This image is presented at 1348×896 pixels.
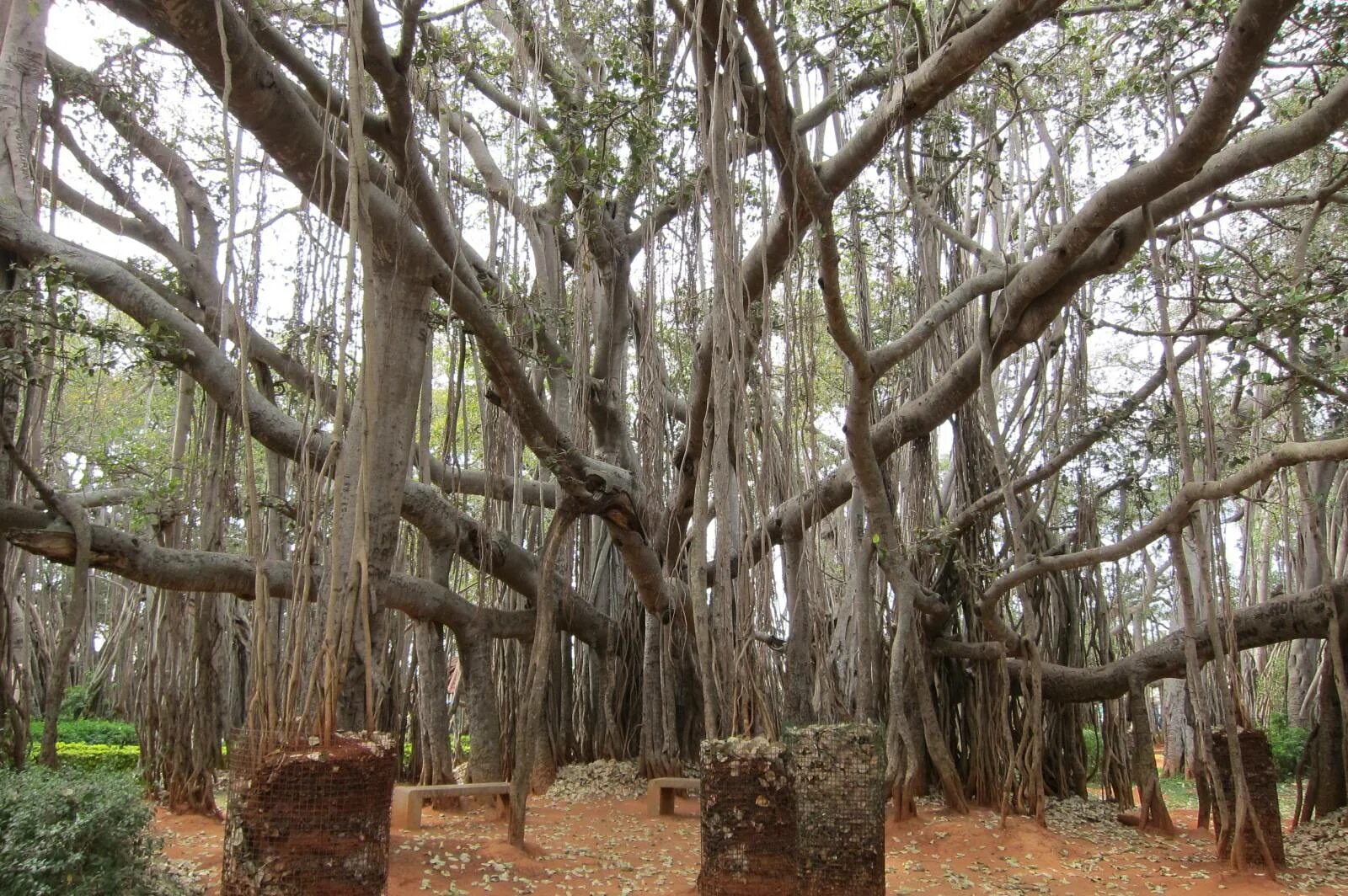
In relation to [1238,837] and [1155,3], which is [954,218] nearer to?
[1155,3]

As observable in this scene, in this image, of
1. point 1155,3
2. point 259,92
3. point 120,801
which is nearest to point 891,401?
point 1155,3

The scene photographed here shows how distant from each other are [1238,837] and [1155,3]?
A: 3.93 meters

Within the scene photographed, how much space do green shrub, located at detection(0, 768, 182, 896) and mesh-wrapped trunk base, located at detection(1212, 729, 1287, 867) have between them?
4.29 m

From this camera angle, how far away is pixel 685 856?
181 inches

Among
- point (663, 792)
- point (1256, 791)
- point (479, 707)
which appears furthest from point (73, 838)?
point (1256, 791)

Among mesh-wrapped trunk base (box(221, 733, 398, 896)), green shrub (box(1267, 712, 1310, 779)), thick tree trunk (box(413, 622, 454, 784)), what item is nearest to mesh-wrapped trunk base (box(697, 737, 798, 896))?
mesh-wrapped trunk base (box(221, 733, 398, 896))

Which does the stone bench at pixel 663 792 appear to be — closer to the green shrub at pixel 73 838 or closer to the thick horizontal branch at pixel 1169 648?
the thick horizontal branch at pixel 1169 648

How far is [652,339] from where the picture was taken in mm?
5117

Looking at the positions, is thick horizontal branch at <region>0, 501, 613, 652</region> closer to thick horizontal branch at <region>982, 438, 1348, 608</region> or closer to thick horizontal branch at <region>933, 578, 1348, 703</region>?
thick horizontal branch at <region>933, 578, 1348, 703</region>

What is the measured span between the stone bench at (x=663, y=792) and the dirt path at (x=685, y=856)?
70mm

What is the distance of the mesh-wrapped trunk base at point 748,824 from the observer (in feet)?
10.7

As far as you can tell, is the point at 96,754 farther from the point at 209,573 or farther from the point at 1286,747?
the point at 1286,747

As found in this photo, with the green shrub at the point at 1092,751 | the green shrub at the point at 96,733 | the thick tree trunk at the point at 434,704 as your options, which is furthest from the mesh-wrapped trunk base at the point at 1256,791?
the green shrub at the point at 96,733

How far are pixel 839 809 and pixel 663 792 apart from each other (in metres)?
2.08
